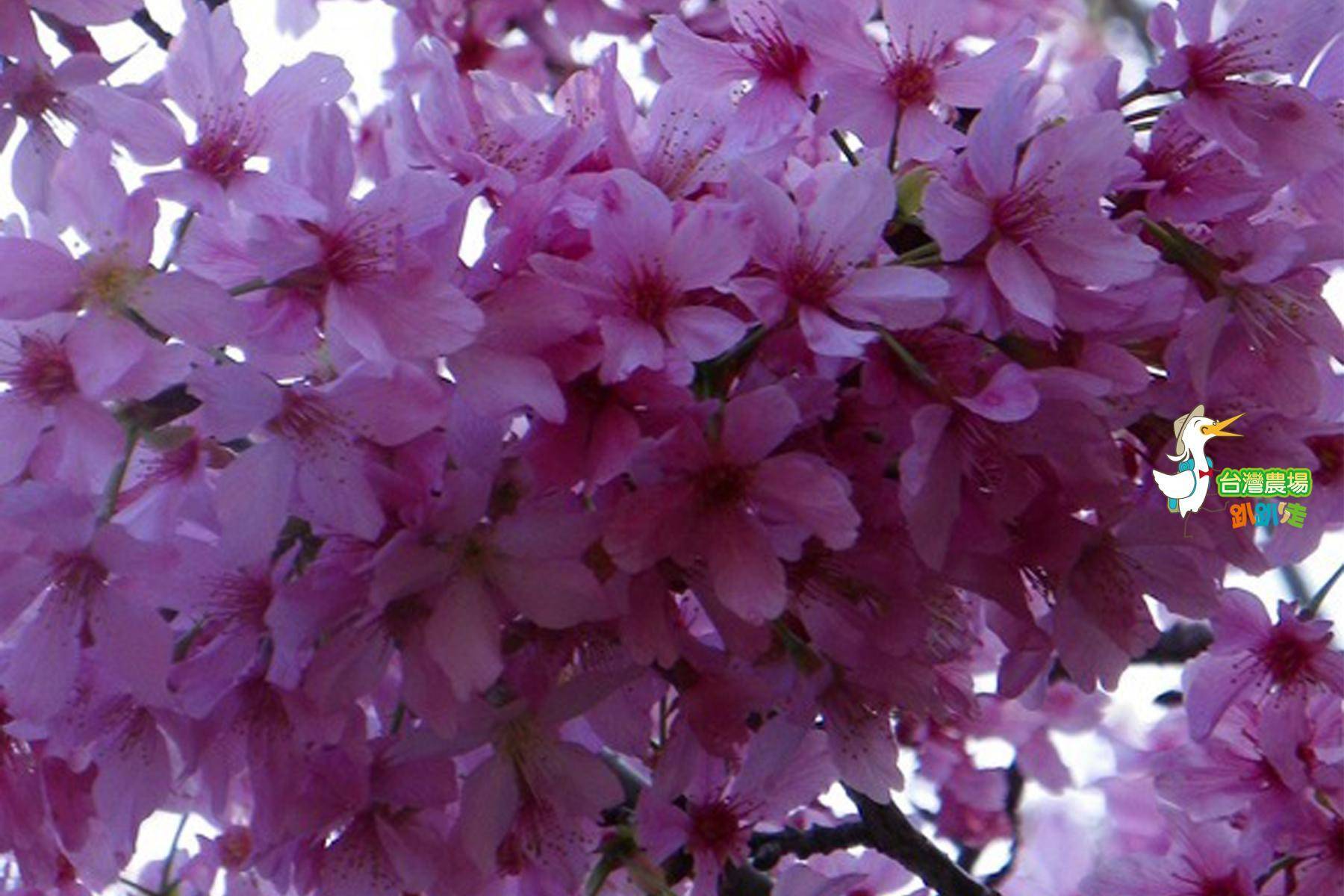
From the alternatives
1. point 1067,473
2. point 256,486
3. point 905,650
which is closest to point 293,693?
point 256,486

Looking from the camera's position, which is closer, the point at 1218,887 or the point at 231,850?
the point at 1218,887

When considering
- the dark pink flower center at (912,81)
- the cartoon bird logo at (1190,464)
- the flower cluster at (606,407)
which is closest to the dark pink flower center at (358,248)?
the flower cluster at (606,407)

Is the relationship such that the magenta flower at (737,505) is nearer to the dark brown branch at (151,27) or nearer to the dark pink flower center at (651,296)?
the dark pink flower center at (651,296)

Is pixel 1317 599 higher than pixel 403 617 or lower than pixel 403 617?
lower

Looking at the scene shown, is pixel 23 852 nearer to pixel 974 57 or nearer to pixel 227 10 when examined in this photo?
pixel 227 10

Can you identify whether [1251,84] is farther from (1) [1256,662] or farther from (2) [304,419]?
(2) [304,419]

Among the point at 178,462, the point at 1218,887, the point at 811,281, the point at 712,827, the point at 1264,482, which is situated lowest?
the point at 1218,887

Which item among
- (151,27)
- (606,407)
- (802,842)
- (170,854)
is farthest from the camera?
(170,854)

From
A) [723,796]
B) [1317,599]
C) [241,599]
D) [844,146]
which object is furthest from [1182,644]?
[241,599]
